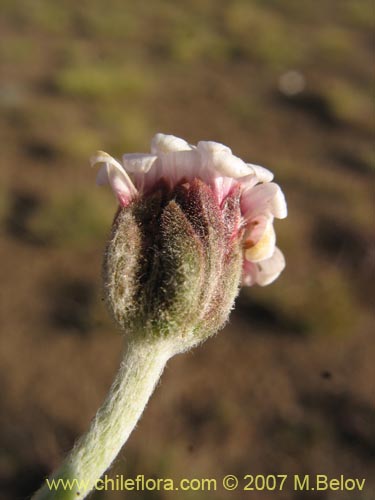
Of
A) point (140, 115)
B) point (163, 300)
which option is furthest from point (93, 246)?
point (163, 300)

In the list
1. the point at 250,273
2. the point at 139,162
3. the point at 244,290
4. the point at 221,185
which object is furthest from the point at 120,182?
the point at 244,290

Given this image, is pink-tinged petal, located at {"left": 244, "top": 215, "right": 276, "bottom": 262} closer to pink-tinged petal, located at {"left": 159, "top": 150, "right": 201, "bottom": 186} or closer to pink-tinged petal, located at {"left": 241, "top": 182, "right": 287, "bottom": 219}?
pink-tinged petal, located at {"left": 241, "top": 182, "right": 287, "bottom": 219}

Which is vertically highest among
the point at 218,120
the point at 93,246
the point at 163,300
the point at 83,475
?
the point at 163,300

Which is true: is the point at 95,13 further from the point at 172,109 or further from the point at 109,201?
the point at 109,201
